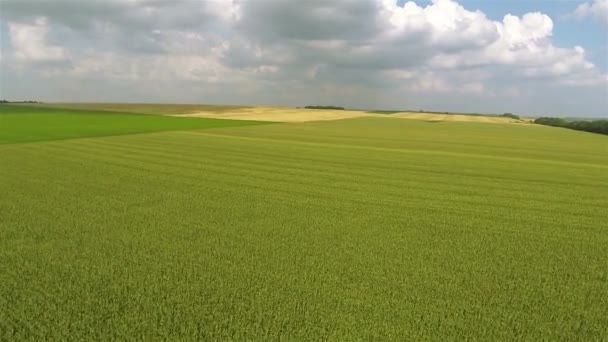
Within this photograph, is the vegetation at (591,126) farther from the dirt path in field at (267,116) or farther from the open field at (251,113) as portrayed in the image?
the dirt path in field at (267,116)

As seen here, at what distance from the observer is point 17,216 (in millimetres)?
10891

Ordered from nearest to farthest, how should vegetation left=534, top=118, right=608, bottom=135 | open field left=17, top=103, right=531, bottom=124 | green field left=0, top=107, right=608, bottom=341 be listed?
1. green field left=0, top=107, right=608, bottom=341
2. vegetation left=534, top=118, right=608, bottom=135
3. open field left=17, top=103, right=531, bottom=124

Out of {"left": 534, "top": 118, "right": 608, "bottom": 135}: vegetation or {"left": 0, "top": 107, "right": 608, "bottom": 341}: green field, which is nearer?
{"left": 0, "top": 107, "right": 608, "bottom": 341}: green field

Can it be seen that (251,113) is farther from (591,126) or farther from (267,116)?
(591,126)

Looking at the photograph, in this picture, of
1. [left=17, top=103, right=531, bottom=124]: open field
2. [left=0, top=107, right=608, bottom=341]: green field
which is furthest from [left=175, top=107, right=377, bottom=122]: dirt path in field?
[left=0, top=107, right=608, bottom=341]: green field

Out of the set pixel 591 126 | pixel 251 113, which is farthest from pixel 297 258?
pixel 591 126

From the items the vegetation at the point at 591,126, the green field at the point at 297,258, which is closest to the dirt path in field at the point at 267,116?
the vegetation at the point at 591,126

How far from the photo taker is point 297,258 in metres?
8.20

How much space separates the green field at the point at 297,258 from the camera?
5.74 meters

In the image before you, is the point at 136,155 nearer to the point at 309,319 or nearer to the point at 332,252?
the point at 332,252

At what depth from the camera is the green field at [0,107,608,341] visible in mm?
5738

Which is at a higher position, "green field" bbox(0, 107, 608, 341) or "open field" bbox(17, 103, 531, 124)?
"open field" bbox(17, 103, 531, 124)

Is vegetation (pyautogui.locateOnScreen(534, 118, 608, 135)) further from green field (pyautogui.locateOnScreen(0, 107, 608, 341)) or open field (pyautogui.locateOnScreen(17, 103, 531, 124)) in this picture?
green field (pyautogui.locateOnScreen(0, 107, 608, 341))

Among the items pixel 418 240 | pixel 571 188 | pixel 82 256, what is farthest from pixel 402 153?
pixel 82 256
